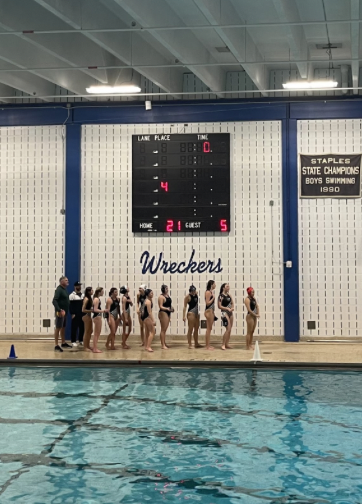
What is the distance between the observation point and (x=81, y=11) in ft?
38.8

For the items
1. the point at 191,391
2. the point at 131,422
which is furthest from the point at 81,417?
the point at 191,391

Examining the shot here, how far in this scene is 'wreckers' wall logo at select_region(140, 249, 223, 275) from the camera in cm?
1808

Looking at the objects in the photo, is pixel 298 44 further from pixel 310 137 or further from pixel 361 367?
pixel 361 367

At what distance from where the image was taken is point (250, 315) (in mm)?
16656

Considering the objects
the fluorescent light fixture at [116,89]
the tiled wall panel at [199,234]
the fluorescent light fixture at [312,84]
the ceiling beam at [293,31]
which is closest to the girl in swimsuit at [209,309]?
the tiled wall panel at [199,234]

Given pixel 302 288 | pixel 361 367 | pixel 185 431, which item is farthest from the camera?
pixel 302 288

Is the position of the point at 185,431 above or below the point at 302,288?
below

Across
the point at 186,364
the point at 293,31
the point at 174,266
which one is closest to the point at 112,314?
the point at 174,266

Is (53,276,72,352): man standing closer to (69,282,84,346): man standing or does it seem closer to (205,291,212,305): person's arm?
(69,282,84,346): man standing

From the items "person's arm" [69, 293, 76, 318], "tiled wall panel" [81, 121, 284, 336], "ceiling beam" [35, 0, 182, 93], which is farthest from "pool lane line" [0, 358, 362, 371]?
"ceiling beam" [35, 0, 182, 93]

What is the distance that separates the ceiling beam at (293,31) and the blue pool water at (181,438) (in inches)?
233

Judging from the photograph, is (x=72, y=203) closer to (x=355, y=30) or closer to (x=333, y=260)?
(x=333, y=260)

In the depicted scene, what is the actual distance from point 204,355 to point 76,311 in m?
4.02

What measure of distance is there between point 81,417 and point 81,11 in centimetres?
650
